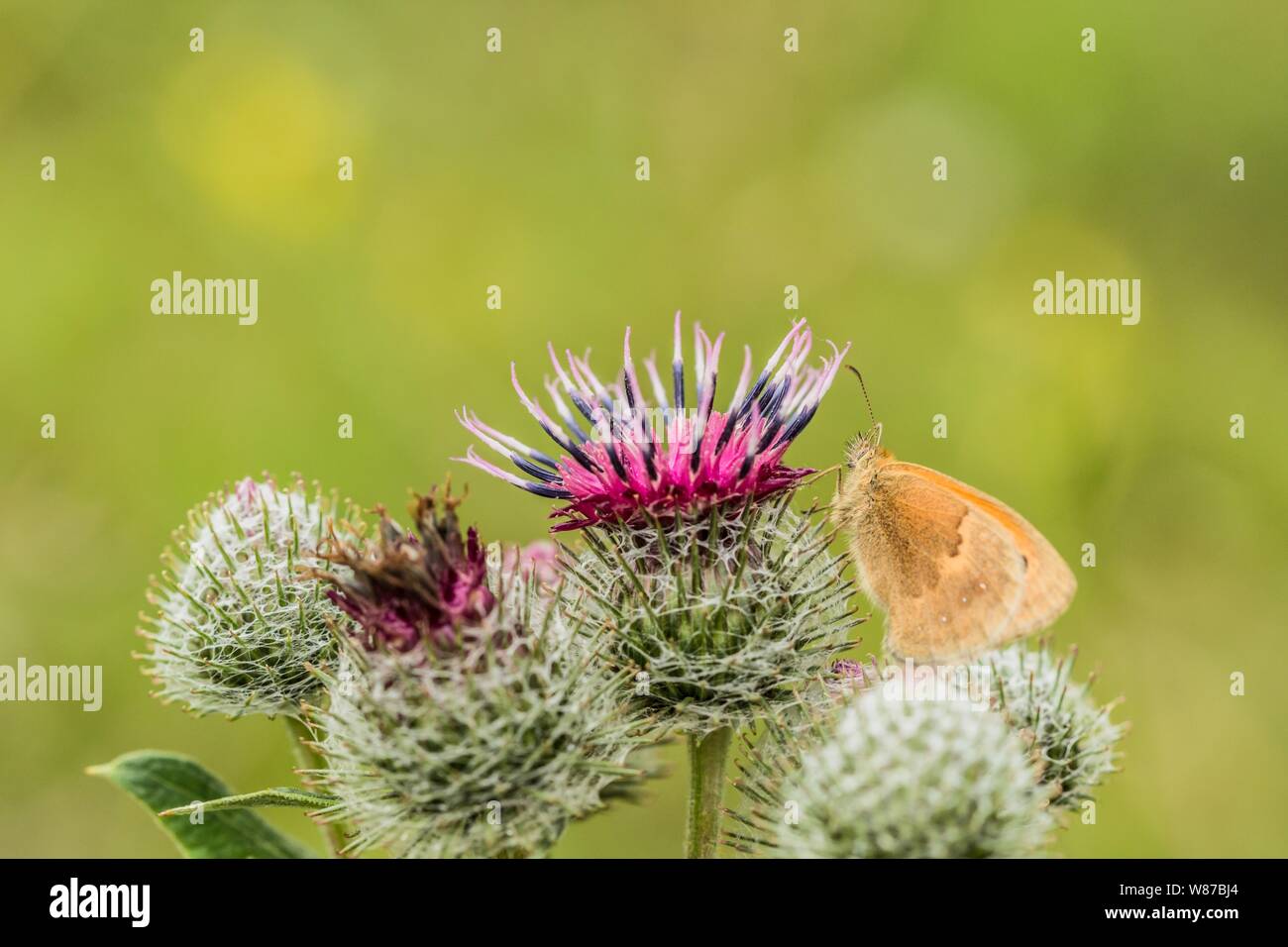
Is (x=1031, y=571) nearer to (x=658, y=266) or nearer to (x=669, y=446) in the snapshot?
(x=669, y=446)

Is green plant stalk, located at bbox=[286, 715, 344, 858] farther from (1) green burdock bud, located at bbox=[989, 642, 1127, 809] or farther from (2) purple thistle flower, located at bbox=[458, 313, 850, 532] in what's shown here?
(1) green burdock bud, located at bbox=[989, 642, 1127, 809]

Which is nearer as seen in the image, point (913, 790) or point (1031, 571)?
point (913, 790)

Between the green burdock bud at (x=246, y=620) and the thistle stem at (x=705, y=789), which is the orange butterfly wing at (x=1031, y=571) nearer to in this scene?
the thistle stem at (x=705, y=789)

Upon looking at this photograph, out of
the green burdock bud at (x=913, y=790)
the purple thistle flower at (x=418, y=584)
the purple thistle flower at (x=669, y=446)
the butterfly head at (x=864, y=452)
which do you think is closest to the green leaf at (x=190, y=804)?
the purple thistle flower at (x=418, y=584)

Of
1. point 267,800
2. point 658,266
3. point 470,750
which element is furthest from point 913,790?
point 658,266

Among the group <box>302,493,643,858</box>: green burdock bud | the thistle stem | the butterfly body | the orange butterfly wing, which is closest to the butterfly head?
the butterfly body

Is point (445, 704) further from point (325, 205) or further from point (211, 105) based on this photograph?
point (211, 105)

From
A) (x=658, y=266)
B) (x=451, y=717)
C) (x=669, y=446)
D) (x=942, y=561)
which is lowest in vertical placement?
(x=451, y=717)
